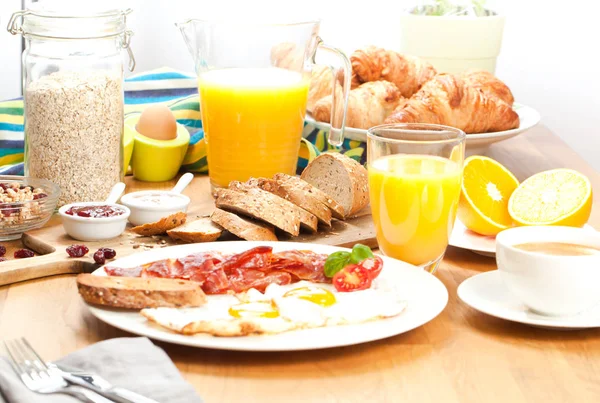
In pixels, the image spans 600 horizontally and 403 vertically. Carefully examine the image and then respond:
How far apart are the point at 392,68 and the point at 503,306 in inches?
45.0

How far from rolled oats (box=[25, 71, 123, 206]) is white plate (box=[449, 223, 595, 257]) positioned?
2.30 ft

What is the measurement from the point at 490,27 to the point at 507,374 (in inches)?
62.3

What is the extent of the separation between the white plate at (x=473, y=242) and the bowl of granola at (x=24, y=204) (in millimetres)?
725

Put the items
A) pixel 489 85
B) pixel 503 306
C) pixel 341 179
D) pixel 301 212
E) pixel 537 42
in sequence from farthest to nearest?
pixel 537 42, pixel 489 85, pixel 341 179, pixel 301 212, pixel 503 306

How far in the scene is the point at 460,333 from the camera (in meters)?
1.21

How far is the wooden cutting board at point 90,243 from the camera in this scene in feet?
4.53

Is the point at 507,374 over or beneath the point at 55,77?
beneath

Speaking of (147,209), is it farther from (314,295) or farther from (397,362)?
(397,362)

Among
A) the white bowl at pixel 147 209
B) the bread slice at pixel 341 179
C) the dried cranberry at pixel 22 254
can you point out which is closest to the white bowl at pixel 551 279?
the bread slice at pixel 341 179

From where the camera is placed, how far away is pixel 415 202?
1.38 m

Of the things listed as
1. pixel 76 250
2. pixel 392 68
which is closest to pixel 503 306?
pixel 76 250

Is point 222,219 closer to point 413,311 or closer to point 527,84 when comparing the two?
point 413,311

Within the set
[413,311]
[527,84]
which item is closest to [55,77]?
[413,311]

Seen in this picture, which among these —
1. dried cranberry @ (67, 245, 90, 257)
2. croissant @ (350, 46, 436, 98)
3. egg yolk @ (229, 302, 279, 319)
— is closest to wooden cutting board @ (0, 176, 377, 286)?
dried cranberry @ (67, 245, 90, 257)
